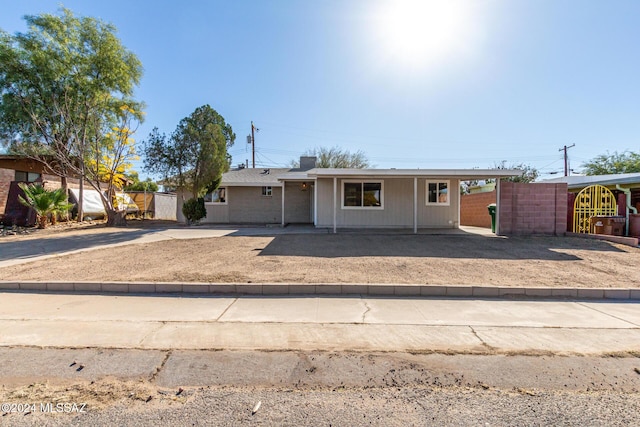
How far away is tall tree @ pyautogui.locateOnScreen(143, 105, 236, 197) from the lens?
14.8m

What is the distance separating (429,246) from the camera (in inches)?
374

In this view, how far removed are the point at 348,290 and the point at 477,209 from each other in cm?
1483

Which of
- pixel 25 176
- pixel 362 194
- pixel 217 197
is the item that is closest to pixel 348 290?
pixel 362 194

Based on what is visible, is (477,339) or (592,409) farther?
(477,339)

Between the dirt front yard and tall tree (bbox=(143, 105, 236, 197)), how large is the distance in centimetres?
553

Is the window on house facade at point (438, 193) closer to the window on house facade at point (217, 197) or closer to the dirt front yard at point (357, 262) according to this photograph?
the dirt front yard at point (357, 262)

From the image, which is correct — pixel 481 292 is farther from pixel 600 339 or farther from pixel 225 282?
pixel 225 282

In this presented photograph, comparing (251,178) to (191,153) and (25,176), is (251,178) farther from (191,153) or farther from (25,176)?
(25,176)

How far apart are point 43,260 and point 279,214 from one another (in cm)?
1086

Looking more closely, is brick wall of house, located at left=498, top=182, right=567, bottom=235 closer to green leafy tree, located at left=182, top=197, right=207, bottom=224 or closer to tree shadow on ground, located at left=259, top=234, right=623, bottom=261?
tree shadow on ground, located at left=259, top=234, right=623, bottom=261

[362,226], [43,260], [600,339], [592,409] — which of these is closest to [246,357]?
[592,409]

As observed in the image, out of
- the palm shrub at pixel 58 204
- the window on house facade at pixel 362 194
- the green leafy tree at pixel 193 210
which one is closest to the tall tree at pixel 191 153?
the green leafy tree at pixel 193 210

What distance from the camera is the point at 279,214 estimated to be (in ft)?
57.6

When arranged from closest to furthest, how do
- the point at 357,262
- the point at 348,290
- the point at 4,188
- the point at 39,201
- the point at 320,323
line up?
1. the point at 320,323
2. the point at 348,290
3. the point at 357,262
4. the point at 39,201
5. the point at 4,188
